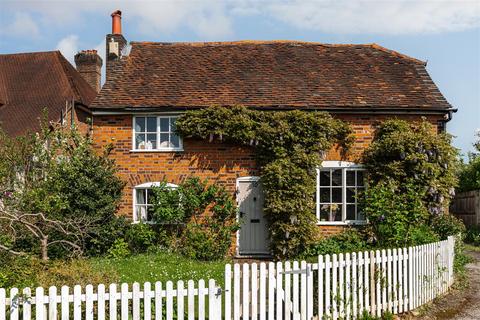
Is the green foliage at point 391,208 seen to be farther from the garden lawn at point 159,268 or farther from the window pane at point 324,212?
the garden lawn at point 159,268

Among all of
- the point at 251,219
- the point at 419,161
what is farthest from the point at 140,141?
the point at 419,161

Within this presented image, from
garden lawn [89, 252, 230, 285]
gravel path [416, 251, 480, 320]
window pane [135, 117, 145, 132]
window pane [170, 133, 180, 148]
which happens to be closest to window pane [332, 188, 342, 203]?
garden lawn [89, 252, 230, 285]

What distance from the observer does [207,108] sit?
13.9 metres

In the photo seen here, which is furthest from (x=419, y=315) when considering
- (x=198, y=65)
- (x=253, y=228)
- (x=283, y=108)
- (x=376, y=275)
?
(x=198, y=65)

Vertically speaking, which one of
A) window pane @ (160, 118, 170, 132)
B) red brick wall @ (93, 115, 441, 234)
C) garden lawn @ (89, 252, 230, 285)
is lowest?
garden lawn @ (89, 252, 230, 285)

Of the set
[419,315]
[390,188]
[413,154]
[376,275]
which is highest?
[413,154]

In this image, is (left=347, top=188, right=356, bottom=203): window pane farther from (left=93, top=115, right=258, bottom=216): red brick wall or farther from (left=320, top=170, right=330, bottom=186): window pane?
(left=93, top=115, right=258, bottom=216): red brick wall

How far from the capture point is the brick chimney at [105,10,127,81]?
16578 mm

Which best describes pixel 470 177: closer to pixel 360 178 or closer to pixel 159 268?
pixel 360 178

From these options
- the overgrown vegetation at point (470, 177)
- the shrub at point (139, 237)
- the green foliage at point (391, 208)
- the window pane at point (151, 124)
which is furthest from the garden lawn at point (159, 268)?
the overgrown vegetation at point (470, 177)

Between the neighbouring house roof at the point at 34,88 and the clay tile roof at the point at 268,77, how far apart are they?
20.8ft

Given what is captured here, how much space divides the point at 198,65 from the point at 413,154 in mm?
7503

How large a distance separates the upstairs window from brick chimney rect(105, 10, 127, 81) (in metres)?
2.54

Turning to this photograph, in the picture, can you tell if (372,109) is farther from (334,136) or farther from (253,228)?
(253,228)
